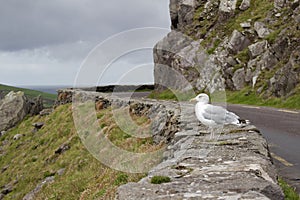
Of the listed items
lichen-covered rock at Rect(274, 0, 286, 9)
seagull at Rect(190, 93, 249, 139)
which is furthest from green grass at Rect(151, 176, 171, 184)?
lichen-covered rock at Rect(274, 0, 286, 9)

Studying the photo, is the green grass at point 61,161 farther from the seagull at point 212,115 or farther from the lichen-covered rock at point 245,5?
the lichen-covered rock at point 245,5

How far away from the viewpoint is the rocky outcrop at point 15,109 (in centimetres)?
3628

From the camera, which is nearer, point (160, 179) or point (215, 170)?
point (160, 179)

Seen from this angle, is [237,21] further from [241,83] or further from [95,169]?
[95,169]

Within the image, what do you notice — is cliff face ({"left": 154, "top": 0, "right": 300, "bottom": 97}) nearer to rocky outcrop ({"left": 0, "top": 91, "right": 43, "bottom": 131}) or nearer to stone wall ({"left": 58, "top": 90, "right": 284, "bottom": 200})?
rocky outcrop ({"left": 0, "top": 91, "right": 43, "bottom": 131})

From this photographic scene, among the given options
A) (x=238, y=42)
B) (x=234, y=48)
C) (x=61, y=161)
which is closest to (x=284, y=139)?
(x=61, y=161)

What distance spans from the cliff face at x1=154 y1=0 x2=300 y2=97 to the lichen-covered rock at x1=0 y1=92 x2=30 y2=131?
14.4m

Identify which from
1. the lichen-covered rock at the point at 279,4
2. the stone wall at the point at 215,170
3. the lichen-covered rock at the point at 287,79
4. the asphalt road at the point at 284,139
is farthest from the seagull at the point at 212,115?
the lichen-covered rock at the point at 279,4

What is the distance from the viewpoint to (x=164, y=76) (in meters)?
60.3

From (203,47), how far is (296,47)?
17735mm

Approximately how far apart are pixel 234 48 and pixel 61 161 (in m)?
29.9

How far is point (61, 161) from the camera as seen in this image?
19.3m

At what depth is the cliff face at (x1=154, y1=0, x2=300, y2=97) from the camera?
115ft

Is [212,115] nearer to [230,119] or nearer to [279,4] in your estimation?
[230,119]
